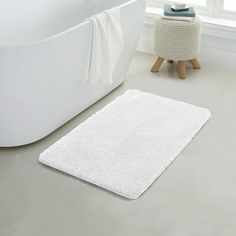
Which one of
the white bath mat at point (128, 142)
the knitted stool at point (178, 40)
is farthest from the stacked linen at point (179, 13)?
the white bath mat at point (128, 142)

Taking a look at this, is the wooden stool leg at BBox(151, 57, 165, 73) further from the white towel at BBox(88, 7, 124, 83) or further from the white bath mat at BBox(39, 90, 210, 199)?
the white towel at BBox(88, 7, 124, 83)

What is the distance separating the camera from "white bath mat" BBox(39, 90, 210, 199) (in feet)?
8.50

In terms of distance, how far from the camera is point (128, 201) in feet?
7.98

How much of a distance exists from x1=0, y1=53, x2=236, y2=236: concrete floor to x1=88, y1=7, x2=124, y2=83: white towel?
36cm

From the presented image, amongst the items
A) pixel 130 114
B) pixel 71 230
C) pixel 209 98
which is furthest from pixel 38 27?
pixel 71 230

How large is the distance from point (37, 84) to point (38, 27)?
1.03 metres

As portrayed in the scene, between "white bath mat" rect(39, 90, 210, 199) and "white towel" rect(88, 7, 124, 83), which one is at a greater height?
"white towel" rect(88, 7, 124, 83)

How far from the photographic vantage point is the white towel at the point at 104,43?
9.46ft

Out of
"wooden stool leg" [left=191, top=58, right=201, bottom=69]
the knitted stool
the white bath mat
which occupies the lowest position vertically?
the white bath mat

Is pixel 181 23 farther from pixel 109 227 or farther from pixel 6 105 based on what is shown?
pixel 109 227

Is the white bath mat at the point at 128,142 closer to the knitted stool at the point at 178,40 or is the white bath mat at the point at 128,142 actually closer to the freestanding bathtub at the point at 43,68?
the freestanding bathtub at the point at 43,68

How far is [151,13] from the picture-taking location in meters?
4.06

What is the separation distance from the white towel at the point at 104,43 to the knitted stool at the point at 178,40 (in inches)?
24.1

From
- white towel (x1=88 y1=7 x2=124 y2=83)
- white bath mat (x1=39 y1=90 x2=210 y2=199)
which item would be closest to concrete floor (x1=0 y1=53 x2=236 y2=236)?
white bath mat (x1=39 y1=90 x2=210 y2=199)
